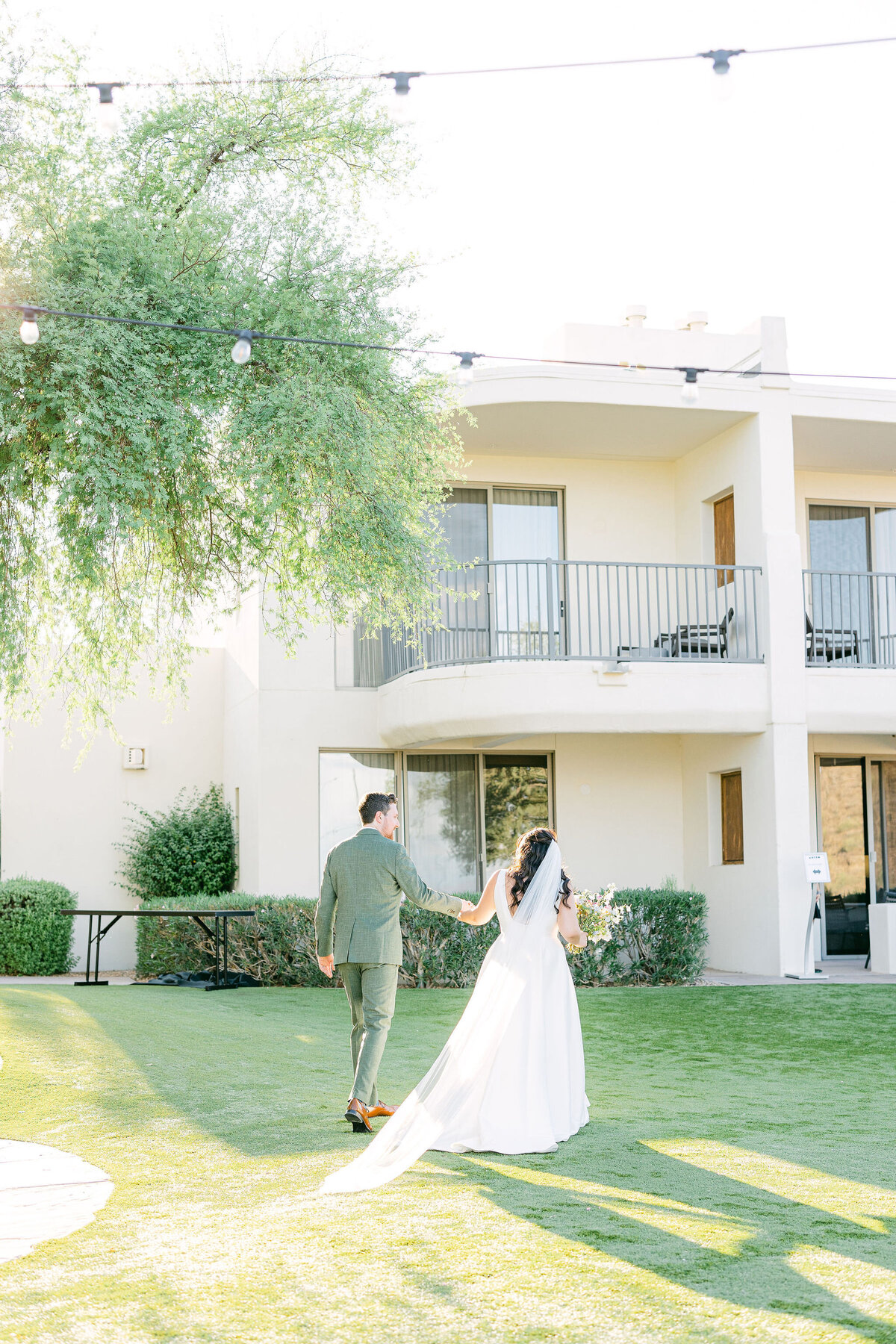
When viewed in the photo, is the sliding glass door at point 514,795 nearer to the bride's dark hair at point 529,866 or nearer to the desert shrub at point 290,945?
the desert shrub at point 290,945

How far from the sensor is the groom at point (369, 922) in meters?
6.29

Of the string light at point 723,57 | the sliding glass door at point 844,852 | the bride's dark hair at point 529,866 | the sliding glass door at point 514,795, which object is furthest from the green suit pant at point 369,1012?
the sliding glass door at point 844,852

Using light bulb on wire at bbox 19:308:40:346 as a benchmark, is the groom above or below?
below

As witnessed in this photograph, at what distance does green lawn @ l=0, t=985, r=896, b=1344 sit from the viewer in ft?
11.3

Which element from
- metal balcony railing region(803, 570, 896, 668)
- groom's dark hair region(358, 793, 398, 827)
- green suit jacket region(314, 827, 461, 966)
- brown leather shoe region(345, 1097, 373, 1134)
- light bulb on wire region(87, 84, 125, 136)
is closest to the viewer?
brown leather shoe region(345, 1097, 373, 1134)

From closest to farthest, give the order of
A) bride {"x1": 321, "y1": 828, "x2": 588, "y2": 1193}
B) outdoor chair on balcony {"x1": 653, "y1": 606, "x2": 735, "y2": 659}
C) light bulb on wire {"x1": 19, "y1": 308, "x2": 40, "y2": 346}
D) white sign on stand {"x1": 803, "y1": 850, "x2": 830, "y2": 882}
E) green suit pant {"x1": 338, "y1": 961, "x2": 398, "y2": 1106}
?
bride {"x1": 321, "y1": 828, "x2": 588, "y2": 1193} → green suit pant {"x1": 338, "y1": 961, "x2": 398, "y2": 1106} → light bulb on wire {"x1": 19, "y1": 308, "x2": 40, "y2": 346} → white sign on stand {"x1": 803, "y1": 850, "x2": 830, "y2": 882} → outdoor chair on balcony {"x1": 653, "y1": 606, "x2": 735, "y2": 659}

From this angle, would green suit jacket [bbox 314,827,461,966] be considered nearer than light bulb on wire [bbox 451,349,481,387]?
Yes

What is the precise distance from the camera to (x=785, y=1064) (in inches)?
352

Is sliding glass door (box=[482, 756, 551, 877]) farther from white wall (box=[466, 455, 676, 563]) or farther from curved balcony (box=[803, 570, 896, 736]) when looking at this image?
curved balcony (box=[803, 570, 896, 736])

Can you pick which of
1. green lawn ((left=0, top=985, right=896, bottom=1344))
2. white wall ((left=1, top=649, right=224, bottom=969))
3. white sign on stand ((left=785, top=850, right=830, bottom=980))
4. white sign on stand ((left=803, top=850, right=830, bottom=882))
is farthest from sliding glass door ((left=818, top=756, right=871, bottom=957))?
white wall ((left=1, top=649, right=224, bottom=969))

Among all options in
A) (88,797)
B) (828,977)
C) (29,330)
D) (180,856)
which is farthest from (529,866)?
(88,797)

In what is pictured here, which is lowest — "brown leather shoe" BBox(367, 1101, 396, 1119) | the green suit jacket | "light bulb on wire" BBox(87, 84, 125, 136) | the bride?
"brown leather shoe" BBox(367, 1101, 396, 1119)

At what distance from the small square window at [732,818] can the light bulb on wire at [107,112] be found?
30.9 feet

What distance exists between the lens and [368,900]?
21.1 ft
